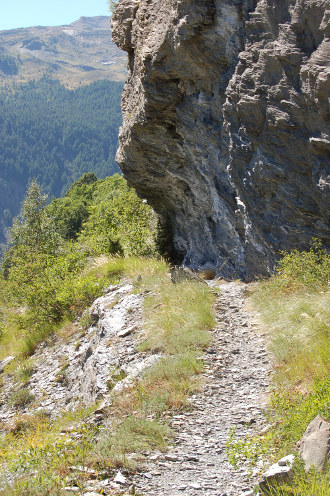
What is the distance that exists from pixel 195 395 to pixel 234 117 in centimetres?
819

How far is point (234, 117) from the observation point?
41.3ft

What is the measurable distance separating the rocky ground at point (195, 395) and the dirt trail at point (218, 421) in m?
0.01

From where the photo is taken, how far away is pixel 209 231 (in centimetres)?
1761

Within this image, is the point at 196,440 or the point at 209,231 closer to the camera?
the point at 196,440

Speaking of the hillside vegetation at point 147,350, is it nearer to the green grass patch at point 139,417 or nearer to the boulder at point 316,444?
the green grass patch at point 139,417

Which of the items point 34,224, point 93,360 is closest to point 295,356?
point 93,360

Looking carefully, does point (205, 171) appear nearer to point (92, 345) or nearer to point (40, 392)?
point (92, 345)

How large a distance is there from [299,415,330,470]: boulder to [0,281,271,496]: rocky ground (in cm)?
65

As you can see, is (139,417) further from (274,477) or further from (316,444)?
(316,444)

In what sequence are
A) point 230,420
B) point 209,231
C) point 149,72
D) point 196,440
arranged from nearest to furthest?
point 196,440 < point 230,420 < point 149,72 < point 209,231

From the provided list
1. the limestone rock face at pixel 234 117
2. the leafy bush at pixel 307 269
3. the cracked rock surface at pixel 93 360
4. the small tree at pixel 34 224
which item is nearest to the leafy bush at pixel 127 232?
the limestone rock face at pixel 234 117

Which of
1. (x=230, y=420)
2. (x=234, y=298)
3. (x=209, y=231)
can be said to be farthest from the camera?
(x=209, y=231)

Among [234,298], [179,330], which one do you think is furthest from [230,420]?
[234,298]

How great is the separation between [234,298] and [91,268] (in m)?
8.69
